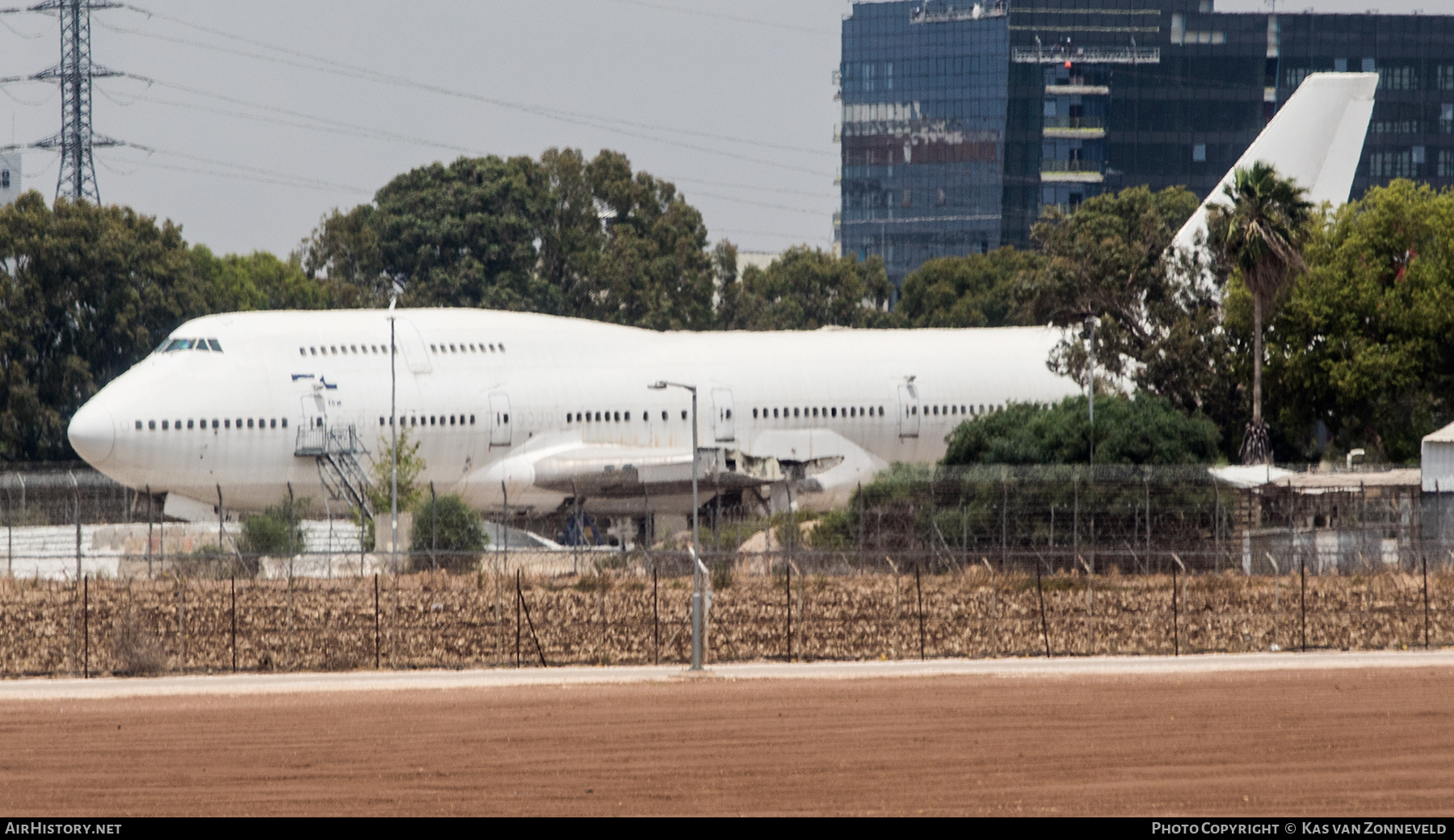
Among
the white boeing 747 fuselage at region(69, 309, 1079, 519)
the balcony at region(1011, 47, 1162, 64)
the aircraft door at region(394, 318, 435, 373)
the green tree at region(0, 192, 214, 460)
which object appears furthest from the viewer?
the balcony at region(1011, 47, 1162, 64)

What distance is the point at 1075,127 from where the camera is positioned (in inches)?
6097

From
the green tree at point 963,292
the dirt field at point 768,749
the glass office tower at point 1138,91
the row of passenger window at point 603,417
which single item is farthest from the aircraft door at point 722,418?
the glass office tower at point 1138,91

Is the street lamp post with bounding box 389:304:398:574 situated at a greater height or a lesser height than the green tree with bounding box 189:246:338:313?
lesser

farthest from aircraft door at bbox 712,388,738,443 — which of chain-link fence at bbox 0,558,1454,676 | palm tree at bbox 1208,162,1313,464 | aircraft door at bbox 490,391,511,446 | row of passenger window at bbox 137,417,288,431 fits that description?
palm tree at bbox 1208,162,1313,464

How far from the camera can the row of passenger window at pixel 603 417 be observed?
2275 inches

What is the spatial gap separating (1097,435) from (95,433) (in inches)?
1056

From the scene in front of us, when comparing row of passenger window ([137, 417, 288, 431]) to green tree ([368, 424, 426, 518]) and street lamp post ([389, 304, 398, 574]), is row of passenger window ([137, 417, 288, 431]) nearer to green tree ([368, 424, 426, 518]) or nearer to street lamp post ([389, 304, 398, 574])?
street lamp post ([389, 304, 398, 574])

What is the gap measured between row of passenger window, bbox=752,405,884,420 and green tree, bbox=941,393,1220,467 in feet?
11.8

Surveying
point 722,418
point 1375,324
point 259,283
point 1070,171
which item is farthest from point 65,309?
point 1070,171

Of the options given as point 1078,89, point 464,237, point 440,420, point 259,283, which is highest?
point 1078,89

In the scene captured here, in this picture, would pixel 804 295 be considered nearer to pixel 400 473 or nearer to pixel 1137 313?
pixel 1137 313

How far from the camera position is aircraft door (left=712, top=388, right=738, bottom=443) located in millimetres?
59875

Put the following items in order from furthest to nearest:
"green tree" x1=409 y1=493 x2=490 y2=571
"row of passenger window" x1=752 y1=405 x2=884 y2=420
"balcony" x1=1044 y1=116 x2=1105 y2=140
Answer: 1. "balcony" x1=1044 y1=116 x2=1105 y2=140
2. "row of passenger window" x1=752 y1=405 x2=884 y2=420
3. "green tree" x1=409 y1=493 x2=490 y2=571
